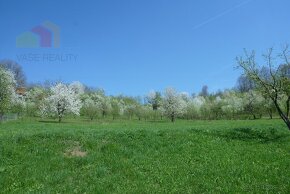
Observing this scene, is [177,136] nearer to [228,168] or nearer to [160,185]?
[228,168]

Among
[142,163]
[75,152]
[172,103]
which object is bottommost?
[142,163]

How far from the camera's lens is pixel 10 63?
4582 inches

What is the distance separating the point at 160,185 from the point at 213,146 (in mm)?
8861

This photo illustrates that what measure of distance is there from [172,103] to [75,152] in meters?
91.4

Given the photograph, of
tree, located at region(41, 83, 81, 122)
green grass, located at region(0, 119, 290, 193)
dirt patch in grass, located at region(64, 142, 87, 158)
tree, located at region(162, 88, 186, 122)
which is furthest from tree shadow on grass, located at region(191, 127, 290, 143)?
tree, located at region(162, 88, 186, 122)

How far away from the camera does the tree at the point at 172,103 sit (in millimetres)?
110250

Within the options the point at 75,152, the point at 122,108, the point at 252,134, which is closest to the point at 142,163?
the point at 75,152

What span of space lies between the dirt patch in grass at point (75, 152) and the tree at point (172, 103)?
89.6 meters

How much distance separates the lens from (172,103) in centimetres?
11075

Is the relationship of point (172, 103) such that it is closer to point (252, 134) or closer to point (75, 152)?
point (252, 134)

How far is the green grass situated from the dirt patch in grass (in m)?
0.06

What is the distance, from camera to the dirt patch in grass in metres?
19.7

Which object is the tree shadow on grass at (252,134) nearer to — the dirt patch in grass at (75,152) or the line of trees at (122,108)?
the dirt patch in grass at (75,152)

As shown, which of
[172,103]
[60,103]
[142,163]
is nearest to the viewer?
[142,163]
